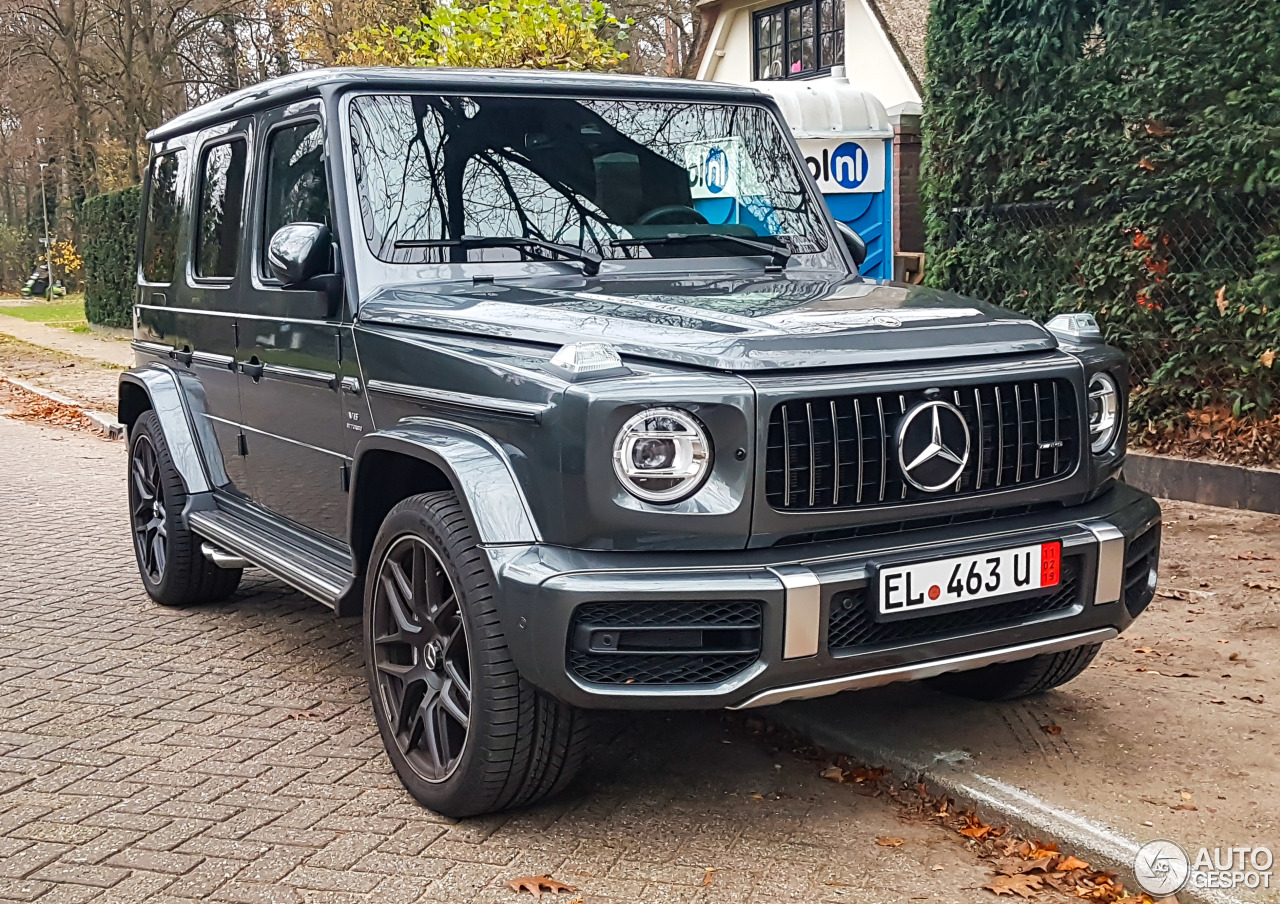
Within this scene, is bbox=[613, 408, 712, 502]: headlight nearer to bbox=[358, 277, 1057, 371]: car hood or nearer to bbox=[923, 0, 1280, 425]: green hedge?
bbox=[358, 277, 1057, 371]: car hood

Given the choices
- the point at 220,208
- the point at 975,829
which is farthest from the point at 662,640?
the point at 220,208

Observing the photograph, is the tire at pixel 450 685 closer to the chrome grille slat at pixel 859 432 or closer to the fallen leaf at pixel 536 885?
the fallen leaf at pixel 536 885

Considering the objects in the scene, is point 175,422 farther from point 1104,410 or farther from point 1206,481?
point 1206,481

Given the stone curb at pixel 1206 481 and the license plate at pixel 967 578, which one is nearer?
the license plate at pixel 967 578

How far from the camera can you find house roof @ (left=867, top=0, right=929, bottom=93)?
2225 centimetres

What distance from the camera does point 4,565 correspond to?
7484mm

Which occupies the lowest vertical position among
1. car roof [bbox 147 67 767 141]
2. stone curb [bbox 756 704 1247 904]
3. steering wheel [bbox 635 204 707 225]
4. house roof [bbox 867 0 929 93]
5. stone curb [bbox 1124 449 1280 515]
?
stone curb [bbox 756 704 1247 904]

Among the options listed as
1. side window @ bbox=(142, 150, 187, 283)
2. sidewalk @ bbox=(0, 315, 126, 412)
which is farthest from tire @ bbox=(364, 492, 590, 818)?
sidewalk @ bbox=(0, 315, 126, 412)

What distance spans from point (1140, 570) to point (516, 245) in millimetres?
2159

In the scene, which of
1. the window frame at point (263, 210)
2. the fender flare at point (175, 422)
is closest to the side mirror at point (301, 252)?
the window frame at point (263, 210)

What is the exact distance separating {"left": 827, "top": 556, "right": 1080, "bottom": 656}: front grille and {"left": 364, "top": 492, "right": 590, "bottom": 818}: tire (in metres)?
0.73

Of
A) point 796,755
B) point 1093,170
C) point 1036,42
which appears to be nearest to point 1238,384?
point 1093,170

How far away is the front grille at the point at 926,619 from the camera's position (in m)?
3.39

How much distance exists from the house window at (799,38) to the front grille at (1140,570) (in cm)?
2148
